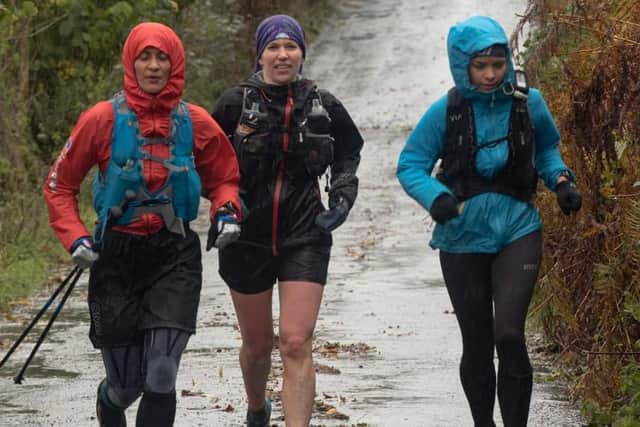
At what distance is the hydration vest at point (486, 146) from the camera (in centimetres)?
687

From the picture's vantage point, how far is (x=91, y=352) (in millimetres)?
10953

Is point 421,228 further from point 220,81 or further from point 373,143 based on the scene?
point 220,81

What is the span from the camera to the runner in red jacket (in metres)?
6.45

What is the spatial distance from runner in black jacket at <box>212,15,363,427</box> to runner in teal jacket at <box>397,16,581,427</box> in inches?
18.6

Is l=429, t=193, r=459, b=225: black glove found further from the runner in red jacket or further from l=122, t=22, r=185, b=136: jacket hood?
l=122, t=22, r=185, b=136: jacket hood

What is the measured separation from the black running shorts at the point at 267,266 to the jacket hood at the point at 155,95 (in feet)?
Result: 3.05

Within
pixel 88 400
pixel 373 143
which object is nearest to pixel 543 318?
pixel 88 400

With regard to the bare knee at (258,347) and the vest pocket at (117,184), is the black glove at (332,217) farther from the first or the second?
the vest pocket at (117,184)

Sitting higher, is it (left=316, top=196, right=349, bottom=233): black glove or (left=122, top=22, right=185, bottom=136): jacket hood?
(left=122, top=22, right=185, bottom=136): jacket hood

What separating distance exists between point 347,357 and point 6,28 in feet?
28.0

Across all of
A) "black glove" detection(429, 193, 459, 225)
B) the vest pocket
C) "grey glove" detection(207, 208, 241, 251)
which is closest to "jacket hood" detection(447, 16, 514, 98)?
"black glove" detection(429, 193, 459, 225)

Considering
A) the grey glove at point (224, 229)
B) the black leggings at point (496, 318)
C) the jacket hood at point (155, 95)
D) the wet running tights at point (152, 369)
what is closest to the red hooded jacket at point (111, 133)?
the jacket hood at point (155, 95)

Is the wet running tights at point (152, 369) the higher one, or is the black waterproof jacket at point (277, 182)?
the black waterproof jacket at point (277, 182)

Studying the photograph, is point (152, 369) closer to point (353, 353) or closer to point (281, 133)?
point (281, 133)
